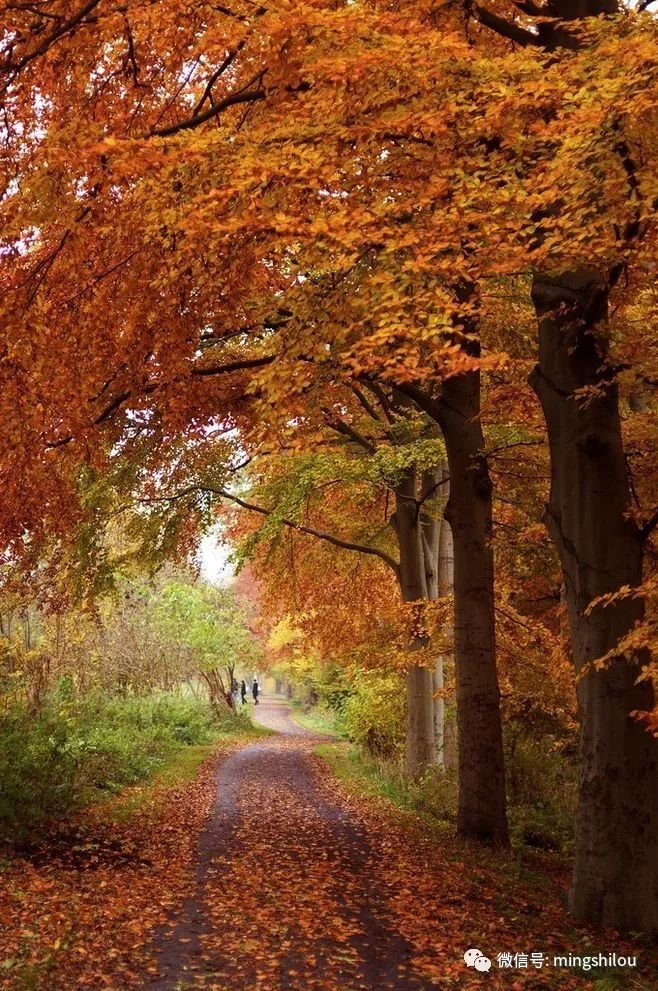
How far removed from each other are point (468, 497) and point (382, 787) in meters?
8.08

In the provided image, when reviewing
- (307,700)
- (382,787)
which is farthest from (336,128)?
(307,700)

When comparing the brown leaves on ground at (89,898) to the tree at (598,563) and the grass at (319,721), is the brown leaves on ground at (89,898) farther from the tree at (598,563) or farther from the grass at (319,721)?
the grass at (319,721)

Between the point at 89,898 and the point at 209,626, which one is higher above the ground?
the point at 209,626

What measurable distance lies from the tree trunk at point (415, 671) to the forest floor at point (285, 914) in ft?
10.9

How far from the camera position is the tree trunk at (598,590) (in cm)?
739

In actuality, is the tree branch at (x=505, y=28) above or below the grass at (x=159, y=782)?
above

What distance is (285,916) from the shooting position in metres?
7.39

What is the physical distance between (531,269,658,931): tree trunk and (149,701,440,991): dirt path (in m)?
1.96

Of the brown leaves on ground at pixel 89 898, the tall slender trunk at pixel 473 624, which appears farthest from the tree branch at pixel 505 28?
the brown leaves on ground at pixel 89 898

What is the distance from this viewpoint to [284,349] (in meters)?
7.60

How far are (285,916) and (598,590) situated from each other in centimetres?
394

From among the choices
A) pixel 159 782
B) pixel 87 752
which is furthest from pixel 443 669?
pixel 87 752

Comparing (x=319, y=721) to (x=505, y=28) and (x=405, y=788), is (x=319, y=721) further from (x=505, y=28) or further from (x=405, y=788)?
(x=505, y=28)

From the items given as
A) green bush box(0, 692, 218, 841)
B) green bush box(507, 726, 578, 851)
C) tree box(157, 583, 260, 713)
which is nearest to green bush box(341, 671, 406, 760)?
green bush box(507, 726, 578, 851)
